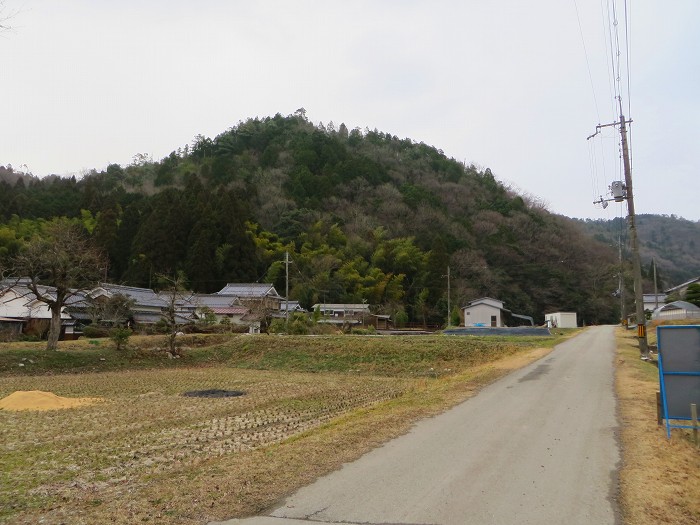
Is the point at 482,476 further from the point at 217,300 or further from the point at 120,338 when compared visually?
the point at 217,300

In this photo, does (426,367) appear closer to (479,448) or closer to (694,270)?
(479,448)

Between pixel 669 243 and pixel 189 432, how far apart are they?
4621 inches

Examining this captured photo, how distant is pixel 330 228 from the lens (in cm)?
5941

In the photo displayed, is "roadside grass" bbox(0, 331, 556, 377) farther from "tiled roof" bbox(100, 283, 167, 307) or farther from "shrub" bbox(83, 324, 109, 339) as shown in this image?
"tiled roof" bbox(100, 283, 167, 307)

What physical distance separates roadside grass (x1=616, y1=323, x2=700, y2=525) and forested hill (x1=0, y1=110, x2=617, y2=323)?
41424 millimetres

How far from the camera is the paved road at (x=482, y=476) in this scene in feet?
14.3

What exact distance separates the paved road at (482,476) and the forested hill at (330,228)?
40403 mm

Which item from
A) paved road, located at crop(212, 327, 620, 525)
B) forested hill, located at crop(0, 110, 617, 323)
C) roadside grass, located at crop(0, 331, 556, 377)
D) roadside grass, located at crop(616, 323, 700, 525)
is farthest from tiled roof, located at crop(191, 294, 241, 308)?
roadside grass, located at crop(616, 323, 700, 525)

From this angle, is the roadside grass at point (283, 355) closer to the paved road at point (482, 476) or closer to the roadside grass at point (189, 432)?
the roadside grass at point (189, 432)

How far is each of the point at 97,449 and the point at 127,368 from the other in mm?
16104

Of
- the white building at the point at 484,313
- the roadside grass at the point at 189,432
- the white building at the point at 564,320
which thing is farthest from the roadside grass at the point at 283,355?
the white building at the point at 564,320

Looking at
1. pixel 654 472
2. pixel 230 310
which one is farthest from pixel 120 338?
pixel 654 472

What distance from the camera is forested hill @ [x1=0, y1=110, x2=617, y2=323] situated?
4794cm

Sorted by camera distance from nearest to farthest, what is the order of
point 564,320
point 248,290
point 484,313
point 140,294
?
1. point 140,294
2. point 248,290
3. point 484,313
4. point 564,320
